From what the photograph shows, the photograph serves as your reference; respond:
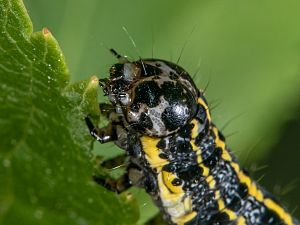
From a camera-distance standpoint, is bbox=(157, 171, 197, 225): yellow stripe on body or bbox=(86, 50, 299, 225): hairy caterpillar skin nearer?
bbox=(86, 50, 299, 225): hairy caterpillar skin

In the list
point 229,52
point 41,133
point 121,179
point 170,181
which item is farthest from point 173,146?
point 229,52

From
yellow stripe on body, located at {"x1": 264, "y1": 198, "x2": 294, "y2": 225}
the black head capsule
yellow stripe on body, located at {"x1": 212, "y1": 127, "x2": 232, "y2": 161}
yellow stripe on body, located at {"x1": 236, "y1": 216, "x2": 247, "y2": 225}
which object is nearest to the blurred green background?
yellow stripe on body, located at {"x1": 264, "y1": 198, "x2": 294, "y2": 225}

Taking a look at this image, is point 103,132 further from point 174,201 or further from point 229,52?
point 229,52

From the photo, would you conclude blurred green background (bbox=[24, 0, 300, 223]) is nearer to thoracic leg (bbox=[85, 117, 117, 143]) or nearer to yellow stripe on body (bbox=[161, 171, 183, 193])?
yellow stripe on body (bbox=[161, 171, 183, 193])

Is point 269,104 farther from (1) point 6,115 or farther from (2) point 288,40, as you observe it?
(1) point 6,115

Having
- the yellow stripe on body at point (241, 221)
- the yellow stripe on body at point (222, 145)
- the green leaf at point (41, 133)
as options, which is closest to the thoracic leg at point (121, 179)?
the green leaf at point (41, 133)

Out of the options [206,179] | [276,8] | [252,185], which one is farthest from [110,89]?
[276,8]

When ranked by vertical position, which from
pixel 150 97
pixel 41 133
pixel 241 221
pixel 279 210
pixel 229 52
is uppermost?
pixel 41 133
